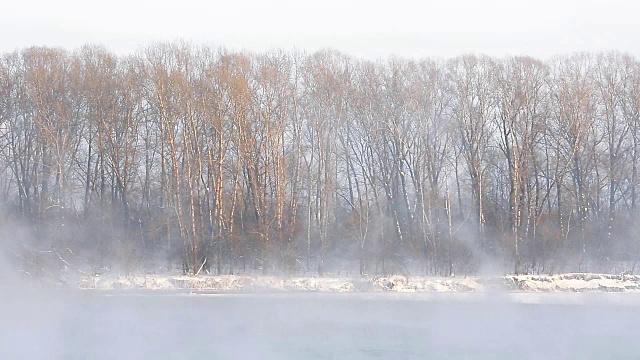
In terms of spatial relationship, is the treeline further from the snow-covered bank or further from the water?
the water

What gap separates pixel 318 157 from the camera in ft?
111

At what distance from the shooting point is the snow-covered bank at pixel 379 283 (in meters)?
26.3

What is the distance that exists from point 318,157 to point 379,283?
27.5 ft

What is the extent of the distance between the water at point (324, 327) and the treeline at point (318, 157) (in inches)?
348

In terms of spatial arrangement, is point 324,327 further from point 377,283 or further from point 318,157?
point 318,157

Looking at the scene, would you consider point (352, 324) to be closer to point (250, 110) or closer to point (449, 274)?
point (449, 274)

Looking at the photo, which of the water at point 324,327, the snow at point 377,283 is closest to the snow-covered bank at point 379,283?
the snow at point 377,283

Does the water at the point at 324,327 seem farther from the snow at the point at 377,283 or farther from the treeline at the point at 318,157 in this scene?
the treeline at the point at 318,157

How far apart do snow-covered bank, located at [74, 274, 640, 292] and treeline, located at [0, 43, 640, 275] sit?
8.75 ft

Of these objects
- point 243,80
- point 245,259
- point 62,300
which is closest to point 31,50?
point 243,80

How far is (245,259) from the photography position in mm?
31500

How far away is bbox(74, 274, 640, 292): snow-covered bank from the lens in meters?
26.3

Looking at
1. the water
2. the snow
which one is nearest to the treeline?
the snow

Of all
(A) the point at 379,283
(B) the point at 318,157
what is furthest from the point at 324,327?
(B) the point at 318,157
